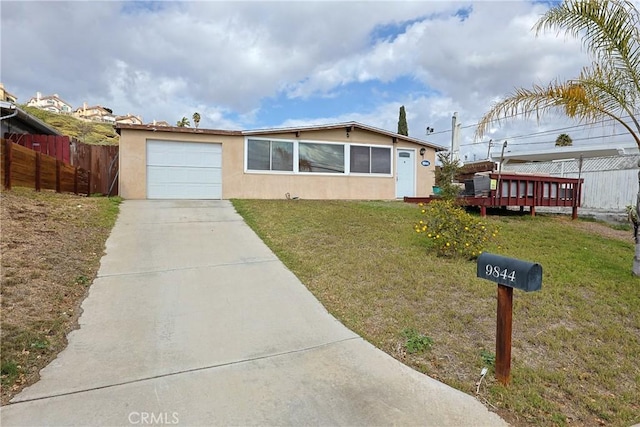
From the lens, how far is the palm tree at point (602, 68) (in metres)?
5.17

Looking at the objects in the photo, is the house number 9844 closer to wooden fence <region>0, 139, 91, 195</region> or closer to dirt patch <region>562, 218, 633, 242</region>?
dirt patch <region>562, 218, 633, 242</region>

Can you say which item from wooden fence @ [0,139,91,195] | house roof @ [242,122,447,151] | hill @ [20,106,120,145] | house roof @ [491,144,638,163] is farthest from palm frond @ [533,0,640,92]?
hill @ [20,106,120,145]

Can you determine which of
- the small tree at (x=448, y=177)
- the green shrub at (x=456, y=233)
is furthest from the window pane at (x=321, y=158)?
the green shrub at (x=456, y=233)

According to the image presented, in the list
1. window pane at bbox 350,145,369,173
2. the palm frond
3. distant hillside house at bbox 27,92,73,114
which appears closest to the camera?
the palm frond

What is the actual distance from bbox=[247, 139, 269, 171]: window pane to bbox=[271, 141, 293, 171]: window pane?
0.25 m

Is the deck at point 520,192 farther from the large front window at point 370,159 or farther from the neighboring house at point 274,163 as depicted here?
the neighboring house at point 274,163

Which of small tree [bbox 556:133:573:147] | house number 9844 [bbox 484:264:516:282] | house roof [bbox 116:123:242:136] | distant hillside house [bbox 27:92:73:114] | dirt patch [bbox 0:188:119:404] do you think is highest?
distant hillside house [bbox 27:92:73:114]

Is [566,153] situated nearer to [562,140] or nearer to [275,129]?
[562,140]

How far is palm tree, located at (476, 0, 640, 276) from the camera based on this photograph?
17.0 feet

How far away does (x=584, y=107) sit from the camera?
5.56 meters

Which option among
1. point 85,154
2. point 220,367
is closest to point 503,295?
point 220,367

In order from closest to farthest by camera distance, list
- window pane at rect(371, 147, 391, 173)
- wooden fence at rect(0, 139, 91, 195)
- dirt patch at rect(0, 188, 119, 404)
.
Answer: dirt patch at rect(0, 188, 119, 404) → wooden fence at rect(0, 139, 91, 195) → window pane at rect(371, 147, 391, 173)

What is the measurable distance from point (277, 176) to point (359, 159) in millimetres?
3404

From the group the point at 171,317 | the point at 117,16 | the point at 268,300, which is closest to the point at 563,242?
the point at 268,300
